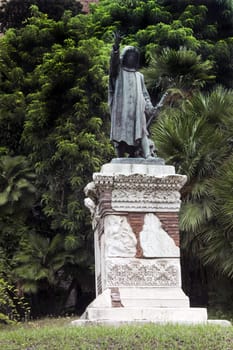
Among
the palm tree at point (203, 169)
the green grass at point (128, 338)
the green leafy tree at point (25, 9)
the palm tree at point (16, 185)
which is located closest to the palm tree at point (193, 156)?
the palm tree at point (203, 169)

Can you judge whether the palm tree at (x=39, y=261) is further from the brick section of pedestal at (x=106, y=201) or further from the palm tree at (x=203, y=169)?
the brick section of pedestal at (x=106, y=201)

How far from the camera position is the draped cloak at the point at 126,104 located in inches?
364

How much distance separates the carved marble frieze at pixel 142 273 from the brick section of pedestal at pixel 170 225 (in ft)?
1.02

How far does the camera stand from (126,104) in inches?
368

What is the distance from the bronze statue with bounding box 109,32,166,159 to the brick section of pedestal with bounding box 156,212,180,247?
A: 859 mm

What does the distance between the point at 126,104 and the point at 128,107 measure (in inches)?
1.9

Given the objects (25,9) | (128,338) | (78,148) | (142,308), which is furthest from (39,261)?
(25,9)

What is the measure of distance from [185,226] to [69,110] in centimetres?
499

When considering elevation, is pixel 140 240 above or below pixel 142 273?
above

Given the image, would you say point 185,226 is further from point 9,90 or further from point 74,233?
point 9,90

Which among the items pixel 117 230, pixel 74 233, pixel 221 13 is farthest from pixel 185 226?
pixel 221 13

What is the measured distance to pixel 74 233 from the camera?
1595 cm

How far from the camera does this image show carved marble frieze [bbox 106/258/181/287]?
8461 millimetres

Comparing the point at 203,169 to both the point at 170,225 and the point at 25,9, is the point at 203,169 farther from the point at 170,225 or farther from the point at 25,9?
the point at 25,9
